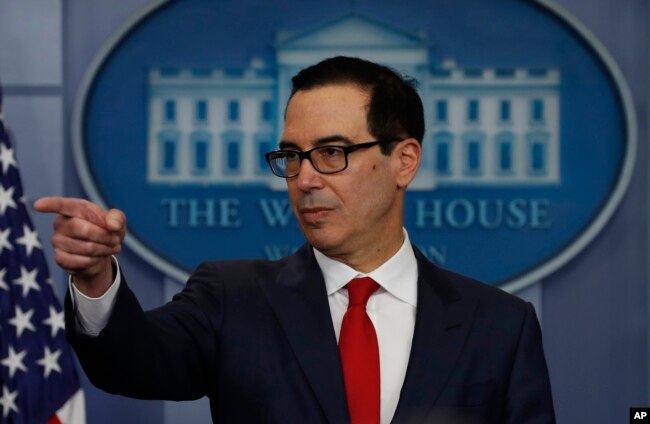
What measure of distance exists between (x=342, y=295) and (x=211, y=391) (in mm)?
285

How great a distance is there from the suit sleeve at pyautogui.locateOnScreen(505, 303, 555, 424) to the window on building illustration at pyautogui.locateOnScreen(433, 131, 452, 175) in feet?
5.58

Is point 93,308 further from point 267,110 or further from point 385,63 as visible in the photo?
point 385,63

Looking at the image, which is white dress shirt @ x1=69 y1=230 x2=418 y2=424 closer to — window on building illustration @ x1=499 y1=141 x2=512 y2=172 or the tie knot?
the tie knot

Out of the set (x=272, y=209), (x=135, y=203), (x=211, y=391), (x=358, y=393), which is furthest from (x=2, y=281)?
(x=358, y=393)

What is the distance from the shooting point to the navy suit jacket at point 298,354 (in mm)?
1563

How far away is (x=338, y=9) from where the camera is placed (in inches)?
135

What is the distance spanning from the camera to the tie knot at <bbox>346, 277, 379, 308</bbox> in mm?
1697

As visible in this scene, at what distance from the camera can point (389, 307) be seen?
67.9 inches

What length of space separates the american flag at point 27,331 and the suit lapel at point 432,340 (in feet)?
5.17

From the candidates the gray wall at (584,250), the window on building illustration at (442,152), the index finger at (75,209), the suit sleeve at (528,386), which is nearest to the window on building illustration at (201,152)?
the gray wall at (584,250)

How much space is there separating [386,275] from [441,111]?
5.75 feet

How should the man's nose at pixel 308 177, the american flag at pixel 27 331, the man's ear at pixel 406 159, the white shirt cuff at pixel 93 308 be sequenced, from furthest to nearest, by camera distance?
the american flag at pixel 27 331 → the man's ear at pixel 406 159 → the man's nose at pixel 308 177 → the white shirt cuff at pixel 93 308

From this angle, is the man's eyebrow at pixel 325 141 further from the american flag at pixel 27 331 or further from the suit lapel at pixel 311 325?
the american flag at pixel 27 331

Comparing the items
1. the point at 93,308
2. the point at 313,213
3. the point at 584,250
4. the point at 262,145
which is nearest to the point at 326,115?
the point at 313,213
